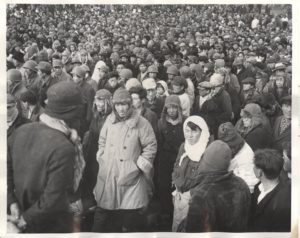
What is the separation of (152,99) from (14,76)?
49 centimetres

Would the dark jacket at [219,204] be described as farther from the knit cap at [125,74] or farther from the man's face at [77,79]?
the man's face at [77,79]

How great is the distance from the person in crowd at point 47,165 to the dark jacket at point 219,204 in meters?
0.43

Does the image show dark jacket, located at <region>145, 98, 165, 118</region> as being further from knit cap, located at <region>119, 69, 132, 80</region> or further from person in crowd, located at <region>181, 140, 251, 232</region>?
person in crowd, located at <region>181, 140, 251, 232</region>

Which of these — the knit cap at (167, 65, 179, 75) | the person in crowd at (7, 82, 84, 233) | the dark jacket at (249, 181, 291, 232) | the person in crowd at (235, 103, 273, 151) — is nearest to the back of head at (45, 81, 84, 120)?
the person in crowd at (7, 82, 84, 233)

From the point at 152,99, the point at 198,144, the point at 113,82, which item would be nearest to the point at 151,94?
the point at 152,99

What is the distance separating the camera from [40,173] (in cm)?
156

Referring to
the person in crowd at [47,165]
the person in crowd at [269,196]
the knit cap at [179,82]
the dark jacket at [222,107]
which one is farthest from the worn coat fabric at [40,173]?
the person in crowd at [269,196]

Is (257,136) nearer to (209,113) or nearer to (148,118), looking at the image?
(209,113)

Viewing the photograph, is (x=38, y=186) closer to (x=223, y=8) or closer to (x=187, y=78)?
(x=187, y=78)

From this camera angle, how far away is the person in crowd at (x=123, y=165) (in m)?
1.59

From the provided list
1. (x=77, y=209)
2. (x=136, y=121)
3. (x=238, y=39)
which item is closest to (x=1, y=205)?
(x=77, y=209)

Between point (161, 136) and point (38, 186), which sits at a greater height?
point (161, 136)

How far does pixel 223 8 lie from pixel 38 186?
0.91 metres

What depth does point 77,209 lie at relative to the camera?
159cm
